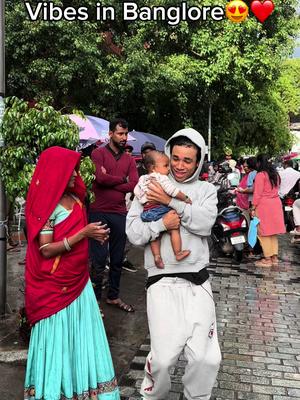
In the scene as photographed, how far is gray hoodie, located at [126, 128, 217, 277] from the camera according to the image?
2730 mm

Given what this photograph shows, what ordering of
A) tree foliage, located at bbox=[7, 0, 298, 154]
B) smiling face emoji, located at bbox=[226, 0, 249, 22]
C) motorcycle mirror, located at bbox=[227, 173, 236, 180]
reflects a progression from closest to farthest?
1. motorcycle mirror, located at bbox=[227, 173, 236, 180]
2. smiling face emoji, located at bbox=[226, 0, 249, 22]
3. tree foliage, located at bbox=[7, 0, 298, 154]

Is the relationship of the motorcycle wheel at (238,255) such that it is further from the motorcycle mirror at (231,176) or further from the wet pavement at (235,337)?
the motorcycle mirror at (231,176)

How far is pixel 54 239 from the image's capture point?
284cm

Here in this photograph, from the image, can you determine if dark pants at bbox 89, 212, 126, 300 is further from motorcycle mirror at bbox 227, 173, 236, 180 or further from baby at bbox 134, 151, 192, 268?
motorcycle mirror at bbox 227, 173, 236, 180

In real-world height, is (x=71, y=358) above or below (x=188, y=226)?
below

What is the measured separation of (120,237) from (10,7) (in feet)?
35.0

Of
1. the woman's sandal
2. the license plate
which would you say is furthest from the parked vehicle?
the woman's sandal

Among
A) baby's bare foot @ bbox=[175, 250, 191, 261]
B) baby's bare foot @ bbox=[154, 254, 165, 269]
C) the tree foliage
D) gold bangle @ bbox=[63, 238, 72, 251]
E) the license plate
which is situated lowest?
baby's bare foot @ bbox=[154, 254, 165, 269]

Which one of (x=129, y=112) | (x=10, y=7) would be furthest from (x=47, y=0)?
(x=129, y=112)

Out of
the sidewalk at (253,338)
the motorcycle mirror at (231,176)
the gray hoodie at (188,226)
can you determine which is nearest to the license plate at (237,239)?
the sidewalk at (253,338)

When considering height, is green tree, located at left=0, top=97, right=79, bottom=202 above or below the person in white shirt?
below

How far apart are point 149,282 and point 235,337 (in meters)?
2.06

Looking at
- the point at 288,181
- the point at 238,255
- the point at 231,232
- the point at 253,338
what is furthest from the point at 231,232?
the point at 253,338

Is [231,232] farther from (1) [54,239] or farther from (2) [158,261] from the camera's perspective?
(1) [54,239]
